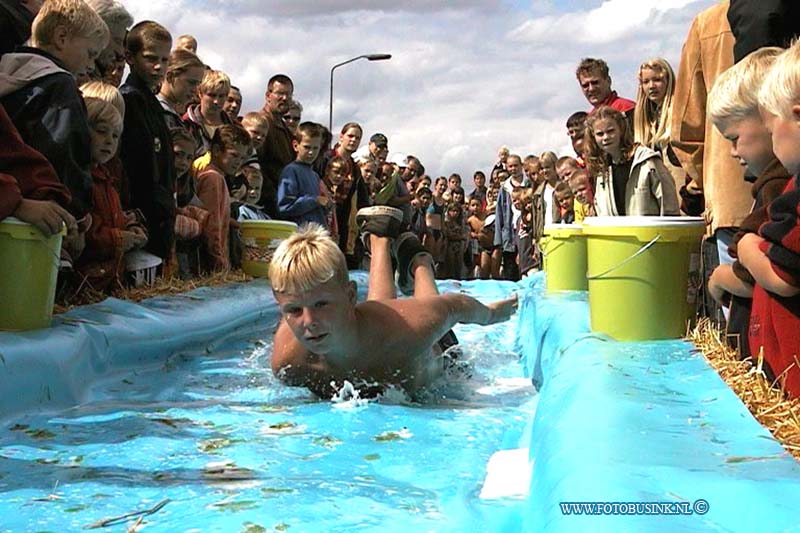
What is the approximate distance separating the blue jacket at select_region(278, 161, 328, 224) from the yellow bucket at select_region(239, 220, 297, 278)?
88 cm

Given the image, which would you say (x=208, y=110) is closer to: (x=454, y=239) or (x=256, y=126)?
(x=256, y=126)

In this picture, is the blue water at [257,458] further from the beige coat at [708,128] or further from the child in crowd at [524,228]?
the child in crowd at [524,228]

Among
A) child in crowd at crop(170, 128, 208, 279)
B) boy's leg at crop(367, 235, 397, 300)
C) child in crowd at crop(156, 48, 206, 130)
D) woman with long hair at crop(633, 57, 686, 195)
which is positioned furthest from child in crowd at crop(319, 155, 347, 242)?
boy's leg at crop(367, 235, 397, 300)

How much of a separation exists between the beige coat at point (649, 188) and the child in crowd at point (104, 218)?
9.05 ft

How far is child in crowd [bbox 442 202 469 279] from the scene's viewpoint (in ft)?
50.9

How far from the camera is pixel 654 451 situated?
1978 mm

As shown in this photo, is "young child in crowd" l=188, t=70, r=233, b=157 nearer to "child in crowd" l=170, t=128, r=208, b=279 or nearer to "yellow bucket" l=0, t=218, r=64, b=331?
"child in crowd" l=170, t=128, r=208, b=279

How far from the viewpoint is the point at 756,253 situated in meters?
2.64

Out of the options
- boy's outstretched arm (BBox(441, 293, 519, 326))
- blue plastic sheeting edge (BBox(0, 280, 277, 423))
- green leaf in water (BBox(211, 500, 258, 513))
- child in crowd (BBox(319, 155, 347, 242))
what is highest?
child in crowd (BBox(319, 155, 347, 242))

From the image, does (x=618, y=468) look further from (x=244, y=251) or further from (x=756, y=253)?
(x=244, y=251)

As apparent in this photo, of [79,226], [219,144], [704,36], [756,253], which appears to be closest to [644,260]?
[756,253]

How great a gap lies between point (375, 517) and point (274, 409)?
1.39 m

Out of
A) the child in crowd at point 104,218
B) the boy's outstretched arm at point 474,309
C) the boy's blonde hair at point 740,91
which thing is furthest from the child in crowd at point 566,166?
the boy's blonde hair at point 740,91

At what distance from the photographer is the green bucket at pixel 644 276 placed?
3.70 m
